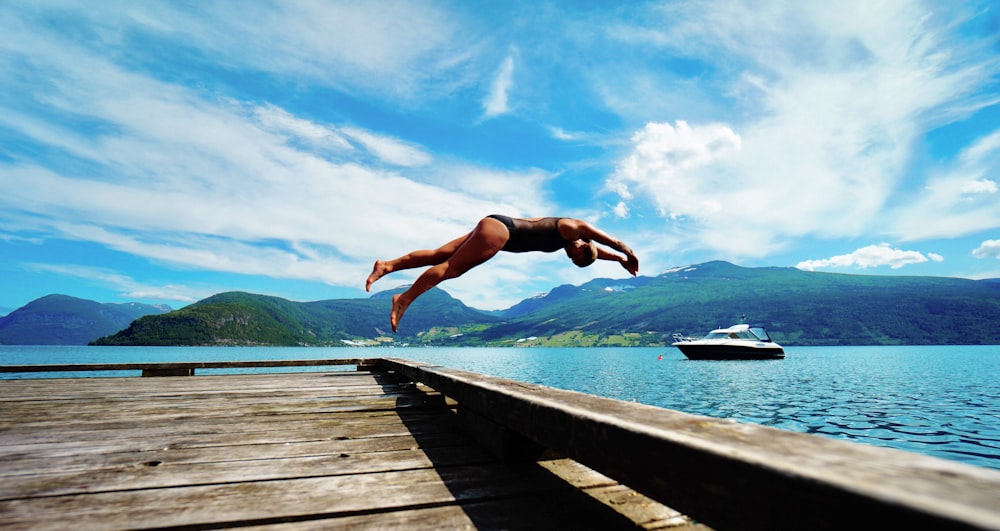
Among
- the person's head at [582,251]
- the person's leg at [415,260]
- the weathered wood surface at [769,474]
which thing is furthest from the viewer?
the person's leg at [415,260]

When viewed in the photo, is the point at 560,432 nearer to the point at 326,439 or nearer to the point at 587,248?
the point at 326,439

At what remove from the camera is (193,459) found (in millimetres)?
2668

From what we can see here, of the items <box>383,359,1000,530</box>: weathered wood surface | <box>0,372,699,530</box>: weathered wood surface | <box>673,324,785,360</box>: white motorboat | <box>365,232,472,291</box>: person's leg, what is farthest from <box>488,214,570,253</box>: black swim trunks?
<box>673,324,785,360</box>: white motorboat

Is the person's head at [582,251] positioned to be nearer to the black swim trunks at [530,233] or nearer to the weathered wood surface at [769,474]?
the black swim trunks at [530,233]

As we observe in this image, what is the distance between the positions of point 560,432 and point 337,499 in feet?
3.46

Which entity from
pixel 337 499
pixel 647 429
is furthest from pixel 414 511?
pixel 647 429

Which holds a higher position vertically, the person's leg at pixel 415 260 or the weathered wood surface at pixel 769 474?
the person's leg at pixel 415 260

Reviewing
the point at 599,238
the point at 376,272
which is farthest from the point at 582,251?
the point at 376,272

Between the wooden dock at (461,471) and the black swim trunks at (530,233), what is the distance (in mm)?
1567

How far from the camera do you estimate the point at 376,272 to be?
548 cm

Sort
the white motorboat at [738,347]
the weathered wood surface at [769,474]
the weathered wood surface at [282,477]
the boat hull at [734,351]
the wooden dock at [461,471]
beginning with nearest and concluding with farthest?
the weathered wood surface at [769,474]
the wooden dock at [461,471]
the weathered wood surface at [282,477]
the white motorboat at [738,347]
the boat hull at [734,351]

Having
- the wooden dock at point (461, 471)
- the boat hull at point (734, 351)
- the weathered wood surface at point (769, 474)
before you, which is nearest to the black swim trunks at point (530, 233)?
the wooden dock at point (461, 471)

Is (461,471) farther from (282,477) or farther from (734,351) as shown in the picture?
(734,351)

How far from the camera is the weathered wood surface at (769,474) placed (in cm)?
74
